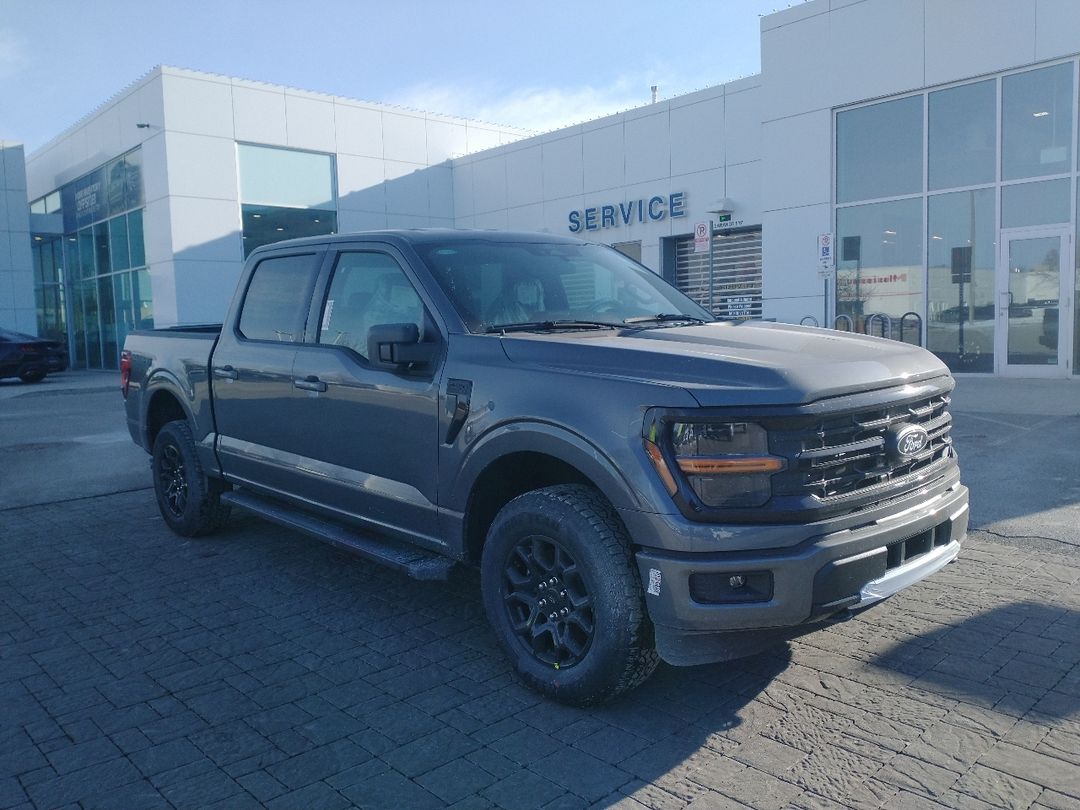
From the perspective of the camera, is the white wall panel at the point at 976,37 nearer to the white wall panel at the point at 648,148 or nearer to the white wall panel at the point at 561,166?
the white wall panel at the point at 648,148

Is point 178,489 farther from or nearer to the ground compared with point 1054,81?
nearer to the ground

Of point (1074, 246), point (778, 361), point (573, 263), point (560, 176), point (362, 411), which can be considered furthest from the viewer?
point (560, 176)

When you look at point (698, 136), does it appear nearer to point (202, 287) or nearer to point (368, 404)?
point (202, 287)

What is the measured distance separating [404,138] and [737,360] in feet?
85.5

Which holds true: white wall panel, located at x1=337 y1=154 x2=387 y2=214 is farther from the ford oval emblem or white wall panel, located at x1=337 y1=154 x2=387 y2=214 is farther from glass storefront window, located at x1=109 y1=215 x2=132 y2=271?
the ford oval emblem

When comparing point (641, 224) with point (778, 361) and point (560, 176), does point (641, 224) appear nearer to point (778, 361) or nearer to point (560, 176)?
point (560, 176)

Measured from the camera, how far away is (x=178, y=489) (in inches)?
245

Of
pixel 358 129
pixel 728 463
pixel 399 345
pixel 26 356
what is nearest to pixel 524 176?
pixel 358 129

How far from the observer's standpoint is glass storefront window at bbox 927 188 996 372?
1540cm

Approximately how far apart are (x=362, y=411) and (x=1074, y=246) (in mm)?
14185

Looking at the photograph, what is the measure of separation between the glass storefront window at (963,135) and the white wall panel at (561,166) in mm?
10183

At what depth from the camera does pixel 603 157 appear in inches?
923

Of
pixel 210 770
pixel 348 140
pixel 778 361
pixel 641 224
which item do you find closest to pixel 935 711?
pixel 778 361

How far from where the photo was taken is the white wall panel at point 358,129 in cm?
2586
